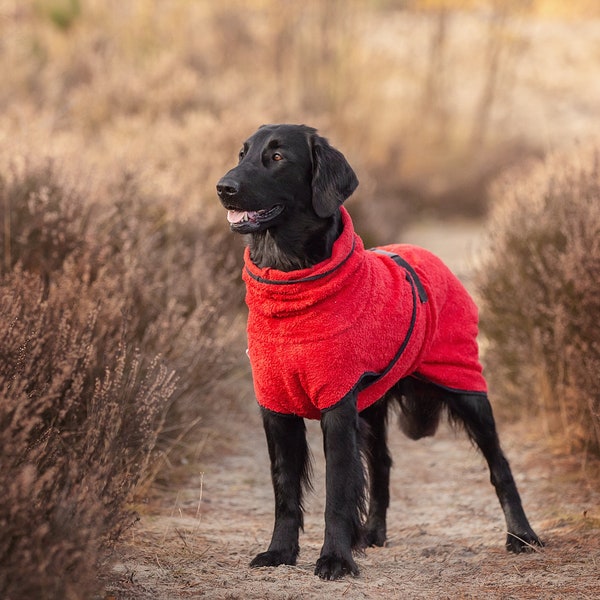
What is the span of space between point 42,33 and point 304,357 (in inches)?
560

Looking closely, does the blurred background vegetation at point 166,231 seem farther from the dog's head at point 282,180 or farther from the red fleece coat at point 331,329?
the dog's head at point 282,180

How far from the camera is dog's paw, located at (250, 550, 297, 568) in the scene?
3.59 meters

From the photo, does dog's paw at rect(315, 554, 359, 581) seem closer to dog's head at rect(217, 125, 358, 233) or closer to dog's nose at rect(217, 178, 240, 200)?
dog's head at rect(217, 125, 358, 233)

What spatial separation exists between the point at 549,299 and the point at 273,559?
8.97 feet

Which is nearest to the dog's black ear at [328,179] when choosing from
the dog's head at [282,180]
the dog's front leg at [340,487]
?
the dog's head at [282,180]

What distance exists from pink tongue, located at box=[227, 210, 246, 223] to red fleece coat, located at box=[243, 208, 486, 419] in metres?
0.23

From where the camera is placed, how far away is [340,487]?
11.4 feet

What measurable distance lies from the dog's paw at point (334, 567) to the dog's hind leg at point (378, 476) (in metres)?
0.82

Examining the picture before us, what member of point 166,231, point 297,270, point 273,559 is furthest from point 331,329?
point 166,231

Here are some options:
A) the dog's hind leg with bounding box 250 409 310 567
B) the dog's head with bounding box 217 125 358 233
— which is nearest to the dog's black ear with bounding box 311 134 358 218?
the dog's head with bounding box 217 125 358 233

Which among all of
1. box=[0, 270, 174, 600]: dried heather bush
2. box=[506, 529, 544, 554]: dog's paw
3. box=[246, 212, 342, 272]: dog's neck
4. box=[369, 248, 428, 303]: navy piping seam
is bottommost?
box=[506, 529, 544, 554]: dog's paw

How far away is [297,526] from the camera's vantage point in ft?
12.1

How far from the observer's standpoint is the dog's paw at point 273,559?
3588 millimetres

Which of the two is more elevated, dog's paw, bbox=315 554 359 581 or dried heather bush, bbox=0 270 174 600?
dried heather bush, bbox=0 270 174 600
